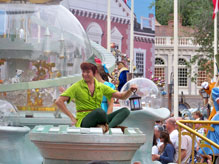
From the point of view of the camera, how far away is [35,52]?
327 inches

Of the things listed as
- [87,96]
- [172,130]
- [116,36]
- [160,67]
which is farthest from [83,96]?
[160,67]

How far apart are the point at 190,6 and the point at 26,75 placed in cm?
3808

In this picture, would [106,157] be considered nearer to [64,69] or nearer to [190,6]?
[64,69]

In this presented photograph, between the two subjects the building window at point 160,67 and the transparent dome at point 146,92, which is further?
the building window at point 160,67

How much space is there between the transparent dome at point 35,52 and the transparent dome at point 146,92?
0.82m

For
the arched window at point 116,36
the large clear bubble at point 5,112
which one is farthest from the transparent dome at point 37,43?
the arched window at point 116,36

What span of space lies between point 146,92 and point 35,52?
1.58 meters

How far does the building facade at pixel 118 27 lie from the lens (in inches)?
1241

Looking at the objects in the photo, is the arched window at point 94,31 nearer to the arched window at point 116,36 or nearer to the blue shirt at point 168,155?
the arched window at point 116,36

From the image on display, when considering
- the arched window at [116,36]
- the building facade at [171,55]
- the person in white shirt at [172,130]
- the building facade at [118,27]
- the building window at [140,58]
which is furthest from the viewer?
the building facade at [171,55]

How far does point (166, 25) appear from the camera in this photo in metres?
56.9

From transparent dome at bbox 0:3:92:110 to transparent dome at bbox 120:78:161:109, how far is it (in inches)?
32.1

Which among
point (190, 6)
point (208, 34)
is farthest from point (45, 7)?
point (190, 6)

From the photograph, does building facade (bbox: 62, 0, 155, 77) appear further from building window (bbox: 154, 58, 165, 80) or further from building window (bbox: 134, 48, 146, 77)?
building window (bbox: 154, 58, 165, 80)
